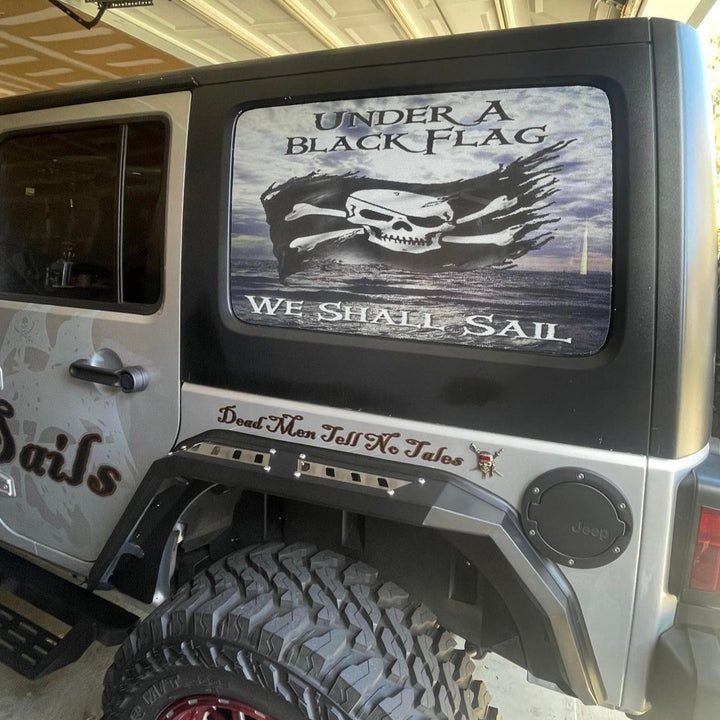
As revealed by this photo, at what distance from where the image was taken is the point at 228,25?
14.5ft

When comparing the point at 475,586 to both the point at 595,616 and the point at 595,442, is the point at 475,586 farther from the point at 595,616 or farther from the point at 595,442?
the point at 595,442

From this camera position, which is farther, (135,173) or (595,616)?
(135,173)

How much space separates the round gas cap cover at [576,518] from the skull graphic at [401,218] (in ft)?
1.98

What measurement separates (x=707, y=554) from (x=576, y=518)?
29 centimetres

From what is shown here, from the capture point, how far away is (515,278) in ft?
4.43

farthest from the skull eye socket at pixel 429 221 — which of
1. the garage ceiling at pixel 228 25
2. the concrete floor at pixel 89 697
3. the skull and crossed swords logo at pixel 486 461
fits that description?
the garage ceiling at pixel 228 25

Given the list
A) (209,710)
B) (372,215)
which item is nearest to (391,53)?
(372,215)

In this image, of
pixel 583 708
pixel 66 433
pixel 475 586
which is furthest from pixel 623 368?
pixel 583 708

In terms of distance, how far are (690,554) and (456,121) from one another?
1087 mm

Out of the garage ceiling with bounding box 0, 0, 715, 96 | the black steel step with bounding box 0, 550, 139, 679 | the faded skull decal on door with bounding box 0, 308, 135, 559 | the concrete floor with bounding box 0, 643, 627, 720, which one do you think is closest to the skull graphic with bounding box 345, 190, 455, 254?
the faded skull decal on door with bounding box 0, 308, 135, 559

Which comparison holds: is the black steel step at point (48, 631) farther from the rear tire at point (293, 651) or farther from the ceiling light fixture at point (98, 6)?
the ceiling light fixture at point (98, 6)

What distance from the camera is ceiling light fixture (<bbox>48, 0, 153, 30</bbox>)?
3693mm

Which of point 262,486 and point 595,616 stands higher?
point 262,486

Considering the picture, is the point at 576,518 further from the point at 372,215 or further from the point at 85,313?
the point at 85,313
